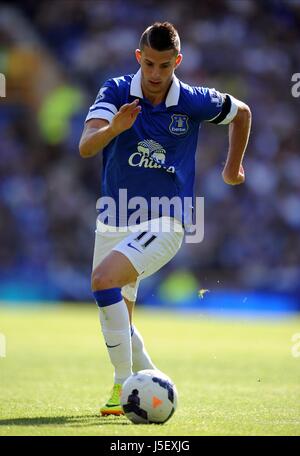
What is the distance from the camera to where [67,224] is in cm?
1917

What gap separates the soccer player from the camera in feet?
18.1

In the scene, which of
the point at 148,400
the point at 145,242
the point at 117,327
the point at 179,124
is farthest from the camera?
the point at 179,124

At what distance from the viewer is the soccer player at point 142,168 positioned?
5.52 meters

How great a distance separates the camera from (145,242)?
5.64 meters

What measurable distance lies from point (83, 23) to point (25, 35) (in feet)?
4.76

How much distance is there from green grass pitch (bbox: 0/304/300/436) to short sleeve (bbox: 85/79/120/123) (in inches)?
73.6

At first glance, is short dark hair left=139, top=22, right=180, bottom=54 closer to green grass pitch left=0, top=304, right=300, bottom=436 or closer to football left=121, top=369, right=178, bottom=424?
football left=121, top=369, right=178, bottom=424

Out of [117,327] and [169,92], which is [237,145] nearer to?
[169,92]

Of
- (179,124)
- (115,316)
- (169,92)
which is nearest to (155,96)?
(169,92)

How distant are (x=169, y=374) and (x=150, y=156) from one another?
10.0 ft

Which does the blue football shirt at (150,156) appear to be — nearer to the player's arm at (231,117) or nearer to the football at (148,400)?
the player's arm at (231,117)

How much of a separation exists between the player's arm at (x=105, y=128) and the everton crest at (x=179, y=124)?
Result: 0.59 meters

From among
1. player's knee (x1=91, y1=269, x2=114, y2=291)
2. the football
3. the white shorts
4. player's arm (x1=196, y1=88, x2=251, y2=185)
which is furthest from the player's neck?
the football
